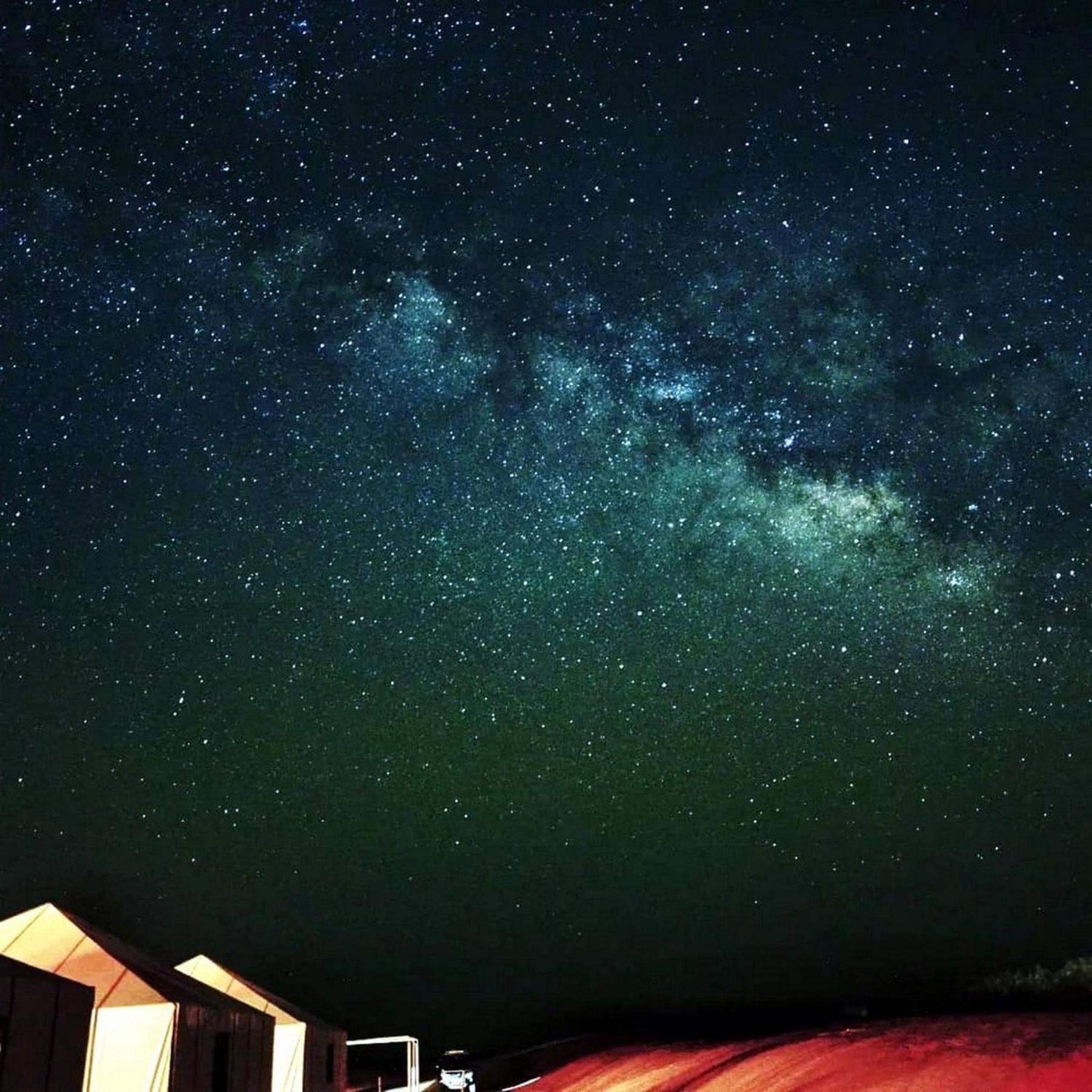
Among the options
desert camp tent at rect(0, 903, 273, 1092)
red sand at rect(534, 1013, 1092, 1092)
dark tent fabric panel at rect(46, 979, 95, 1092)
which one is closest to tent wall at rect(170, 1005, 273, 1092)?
desert camp tent at rect(0, 903, 273, 1092)

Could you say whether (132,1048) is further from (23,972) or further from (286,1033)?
(286,1033)

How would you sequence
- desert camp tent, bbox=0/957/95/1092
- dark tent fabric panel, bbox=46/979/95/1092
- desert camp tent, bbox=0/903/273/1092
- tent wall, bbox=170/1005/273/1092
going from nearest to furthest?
desert camp tent, bbox=0/957/95/1092 < dark tent fabric panel, bbox=46/979/95/1092 < desert camp tent, bbox=0/903/273/1092 < tent wall, bbox=170/1005/273/1092

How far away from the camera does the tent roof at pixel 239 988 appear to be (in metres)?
20.3

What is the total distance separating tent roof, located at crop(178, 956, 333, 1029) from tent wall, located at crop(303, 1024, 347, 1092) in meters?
0.50

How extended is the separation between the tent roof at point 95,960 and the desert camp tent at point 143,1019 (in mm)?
14

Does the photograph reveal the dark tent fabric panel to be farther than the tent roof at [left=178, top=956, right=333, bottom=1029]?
No

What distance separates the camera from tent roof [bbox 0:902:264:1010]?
38.6 feet

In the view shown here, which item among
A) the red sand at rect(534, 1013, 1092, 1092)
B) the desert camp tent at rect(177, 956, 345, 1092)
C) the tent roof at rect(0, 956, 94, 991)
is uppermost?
the tent roof at rect(0, 956, 94, 991)

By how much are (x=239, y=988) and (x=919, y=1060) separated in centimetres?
1318

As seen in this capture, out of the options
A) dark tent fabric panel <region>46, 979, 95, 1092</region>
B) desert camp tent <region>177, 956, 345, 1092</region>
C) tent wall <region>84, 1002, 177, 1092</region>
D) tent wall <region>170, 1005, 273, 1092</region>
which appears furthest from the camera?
desert camp tent <region>177, 956, 345, 1092</region>

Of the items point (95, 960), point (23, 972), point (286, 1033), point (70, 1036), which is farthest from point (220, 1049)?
point (286, 1033)

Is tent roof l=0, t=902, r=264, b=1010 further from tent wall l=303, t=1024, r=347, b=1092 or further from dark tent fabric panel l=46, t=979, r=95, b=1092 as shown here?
tent wall l=303, t=1024, r=347, b=1092

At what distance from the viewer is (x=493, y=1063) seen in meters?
45.4

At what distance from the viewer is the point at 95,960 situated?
41.2 feet
